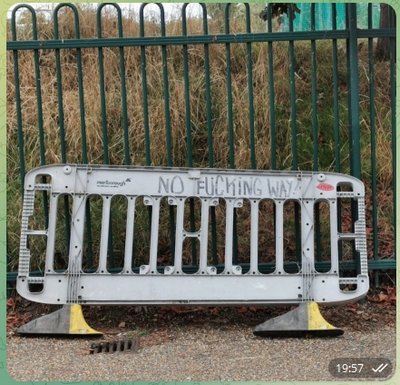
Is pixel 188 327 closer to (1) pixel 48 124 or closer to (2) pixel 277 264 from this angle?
(2) pixel 277 264

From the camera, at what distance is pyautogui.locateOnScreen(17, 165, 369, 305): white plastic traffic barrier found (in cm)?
417

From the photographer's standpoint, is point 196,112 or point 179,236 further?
point 196,112

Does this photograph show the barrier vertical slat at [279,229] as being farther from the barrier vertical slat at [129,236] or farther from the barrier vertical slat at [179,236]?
the barrier vertical slat at [129,236]

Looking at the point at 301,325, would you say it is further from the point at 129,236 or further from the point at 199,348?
A: the point at 129,236

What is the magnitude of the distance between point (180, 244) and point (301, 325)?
0.95m

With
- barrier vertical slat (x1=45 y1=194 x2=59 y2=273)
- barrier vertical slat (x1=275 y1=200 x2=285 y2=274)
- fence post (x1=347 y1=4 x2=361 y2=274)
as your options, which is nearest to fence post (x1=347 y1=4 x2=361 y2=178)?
fence post (x1=347 y1=4 x2=361 y2=274)

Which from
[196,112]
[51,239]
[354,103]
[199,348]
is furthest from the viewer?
[196,112]

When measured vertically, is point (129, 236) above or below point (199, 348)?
above

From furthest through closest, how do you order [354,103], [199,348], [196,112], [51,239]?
[196,112]
[354,103]
[51,239]
[199,348]

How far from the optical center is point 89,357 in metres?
3.88

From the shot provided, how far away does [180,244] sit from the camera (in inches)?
168

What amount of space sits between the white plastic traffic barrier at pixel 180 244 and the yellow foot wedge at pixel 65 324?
0.07m

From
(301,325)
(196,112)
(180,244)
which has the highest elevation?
(196,112)

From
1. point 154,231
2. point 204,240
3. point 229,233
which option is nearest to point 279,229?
point 229,233
